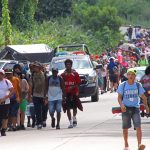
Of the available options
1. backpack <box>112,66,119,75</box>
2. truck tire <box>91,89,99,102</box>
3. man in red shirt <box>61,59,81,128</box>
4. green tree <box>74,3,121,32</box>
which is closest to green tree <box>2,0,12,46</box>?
backpack <box>112,66,119,75</box>

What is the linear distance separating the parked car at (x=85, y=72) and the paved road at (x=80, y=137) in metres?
6.74

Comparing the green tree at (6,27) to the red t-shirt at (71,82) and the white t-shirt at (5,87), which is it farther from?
the white t-shirt at (5,87)

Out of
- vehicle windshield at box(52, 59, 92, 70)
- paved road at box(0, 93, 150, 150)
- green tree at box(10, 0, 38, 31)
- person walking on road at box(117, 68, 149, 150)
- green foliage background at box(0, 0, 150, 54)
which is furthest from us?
green tree at box(10, 0, 38, 31)

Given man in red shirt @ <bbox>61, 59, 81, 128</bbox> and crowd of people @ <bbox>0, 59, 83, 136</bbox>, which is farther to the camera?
man in red shirt @ <bbox>61, 59, 81, 128</bbox>

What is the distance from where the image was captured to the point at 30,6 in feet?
217

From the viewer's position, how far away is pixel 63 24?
6931 centimetres

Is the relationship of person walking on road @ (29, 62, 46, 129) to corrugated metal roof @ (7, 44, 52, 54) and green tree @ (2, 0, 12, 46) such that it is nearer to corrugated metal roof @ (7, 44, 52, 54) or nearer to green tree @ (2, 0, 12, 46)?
corrugated metal roof @ (7, 44, 52, 54)

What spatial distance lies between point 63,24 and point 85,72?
3443 centimetres

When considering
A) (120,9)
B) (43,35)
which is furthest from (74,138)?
(120,9)

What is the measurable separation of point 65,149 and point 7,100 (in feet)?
14.2

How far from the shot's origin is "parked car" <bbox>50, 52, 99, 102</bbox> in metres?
34.7

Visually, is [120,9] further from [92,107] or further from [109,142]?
[109,142]

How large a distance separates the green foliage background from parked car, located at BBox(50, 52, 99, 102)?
14181 mm

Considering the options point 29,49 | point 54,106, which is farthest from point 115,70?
point 54,106
